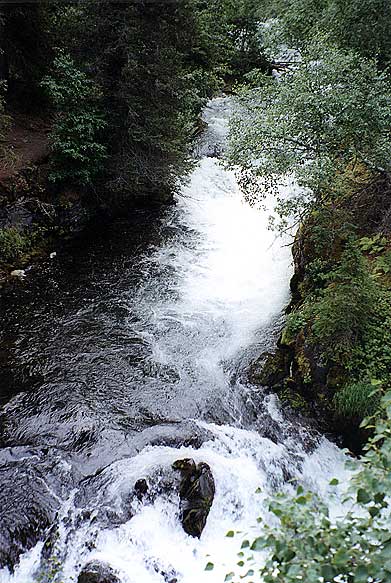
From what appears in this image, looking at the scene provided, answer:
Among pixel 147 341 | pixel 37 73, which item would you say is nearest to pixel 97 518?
pixel 147 341

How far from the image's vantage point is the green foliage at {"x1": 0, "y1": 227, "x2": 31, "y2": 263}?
32.4 ft

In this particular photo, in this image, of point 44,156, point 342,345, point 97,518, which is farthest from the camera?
point 44,156

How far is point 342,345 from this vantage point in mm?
6383

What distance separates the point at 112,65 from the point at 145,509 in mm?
9556

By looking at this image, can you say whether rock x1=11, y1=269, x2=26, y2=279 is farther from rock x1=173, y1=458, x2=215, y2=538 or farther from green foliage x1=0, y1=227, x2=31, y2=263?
rock x1=173, y1=458, x2=215, y2=538

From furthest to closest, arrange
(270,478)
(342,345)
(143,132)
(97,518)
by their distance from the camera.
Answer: (143,132)
(342,345)
(270,478)
(97,518)

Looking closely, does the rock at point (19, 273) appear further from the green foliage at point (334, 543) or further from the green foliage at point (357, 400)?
the green foliage at point (334, 543)

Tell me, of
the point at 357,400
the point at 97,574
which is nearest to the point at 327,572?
the point at 97,574

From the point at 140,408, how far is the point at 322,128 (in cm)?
511

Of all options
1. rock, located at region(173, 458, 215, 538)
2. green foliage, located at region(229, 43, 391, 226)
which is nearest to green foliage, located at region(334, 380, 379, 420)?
rock, located at region(173, 458, 215, 538)

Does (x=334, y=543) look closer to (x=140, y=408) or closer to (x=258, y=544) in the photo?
(x=258, y=544)

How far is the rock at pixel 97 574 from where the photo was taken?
4.60 m

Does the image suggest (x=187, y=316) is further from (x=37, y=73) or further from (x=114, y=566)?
(x=37, y=73)

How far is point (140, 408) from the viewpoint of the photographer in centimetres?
689
